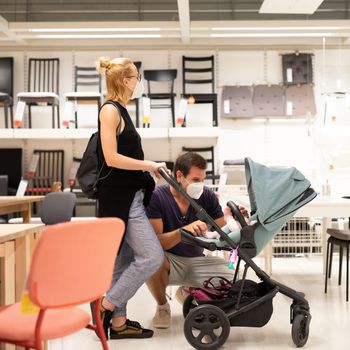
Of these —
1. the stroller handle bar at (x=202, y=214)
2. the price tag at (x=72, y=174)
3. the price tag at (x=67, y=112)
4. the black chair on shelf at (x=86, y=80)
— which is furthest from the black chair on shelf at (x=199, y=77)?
the stroller handle bar at (x=202, y=214)

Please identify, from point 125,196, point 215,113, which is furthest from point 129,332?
A: point 215,113

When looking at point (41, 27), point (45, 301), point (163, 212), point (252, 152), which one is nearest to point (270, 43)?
point (252, 152)

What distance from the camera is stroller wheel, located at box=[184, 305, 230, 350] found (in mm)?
2482

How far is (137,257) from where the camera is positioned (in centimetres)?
258

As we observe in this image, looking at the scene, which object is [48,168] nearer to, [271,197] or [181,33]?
[181,33]

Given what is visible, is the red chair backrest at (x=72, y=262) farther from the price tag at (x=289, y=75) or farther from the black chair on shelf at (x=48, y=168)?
the price tag at (x=289, y=75)

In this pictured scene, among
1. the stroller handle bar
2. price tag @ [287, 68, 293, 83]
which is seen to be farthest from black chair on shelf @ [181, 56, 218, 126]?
the stroller handle bar

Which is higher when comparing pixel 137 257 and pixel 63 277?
pixel 63 277

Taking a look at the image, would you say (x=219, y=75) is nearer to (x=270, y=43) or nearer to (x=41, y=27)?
(x=270, y=43)

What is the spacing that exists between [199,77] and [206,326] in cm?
537

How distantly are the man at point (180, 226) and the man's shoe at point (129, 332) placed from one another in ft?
0.63

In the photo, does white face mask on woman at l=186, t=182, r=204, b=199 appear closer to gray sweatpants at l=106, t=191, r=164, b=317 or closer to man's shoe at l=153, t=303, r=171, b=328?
gray sweatpants at l=106, t=191, r=164, b=317

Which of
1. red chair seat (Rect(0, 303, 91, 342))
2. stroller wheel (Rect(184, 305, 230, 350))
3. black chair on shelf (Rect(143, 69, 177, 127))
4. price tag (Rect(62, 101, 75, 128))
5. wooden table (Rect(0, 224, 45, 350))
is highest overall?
black chair on shelf (Rect(143, 69, 177, 127))

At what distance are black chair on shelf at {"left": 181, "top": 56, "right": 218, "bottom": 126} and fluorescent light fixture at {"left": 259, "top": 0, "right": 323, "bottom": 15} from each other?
139cm
